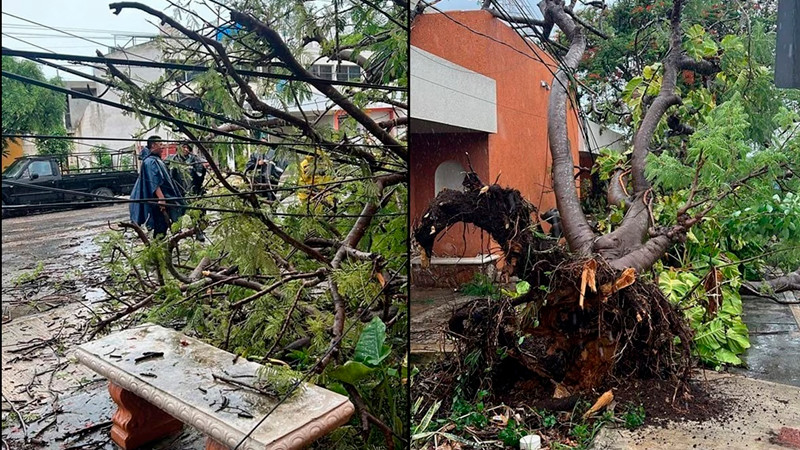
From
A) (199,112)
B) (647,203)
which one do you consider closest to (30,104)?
(199,112)

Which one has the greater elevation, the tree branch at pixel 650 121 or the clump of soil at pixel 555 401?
the tree branch at pixel 650 121

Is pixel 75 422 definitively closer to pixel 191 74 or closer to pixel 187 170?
pixel 187 170

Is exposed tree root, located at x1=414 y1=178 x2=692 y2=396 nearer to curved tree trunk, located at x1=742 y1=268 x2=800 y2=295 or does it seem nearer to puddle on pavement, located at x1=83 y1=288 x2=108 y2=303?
curved tree trunk, located at x1=742 y1=268 x2=800 y2=295

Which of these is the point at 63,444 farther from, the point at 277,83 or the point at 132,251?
the point at 277,83

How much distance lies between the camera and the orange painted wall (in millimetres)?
1045

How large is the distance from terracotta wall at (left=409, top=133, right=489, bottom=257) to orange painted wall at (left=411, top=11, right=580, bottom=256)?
1 centimetres

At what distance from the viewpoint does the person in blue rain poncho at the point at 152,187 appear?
0.77m

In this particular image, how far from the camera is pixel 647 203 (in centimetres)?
194

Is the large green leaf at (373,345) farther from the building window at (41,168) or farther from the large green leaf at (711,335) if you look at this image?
the large green leaf at (711,335)

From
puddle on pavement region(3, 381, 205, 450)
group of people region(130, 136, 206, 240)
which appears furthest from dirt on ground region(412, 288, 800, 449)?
puddle on pavement region(3, 381, 205, 450)

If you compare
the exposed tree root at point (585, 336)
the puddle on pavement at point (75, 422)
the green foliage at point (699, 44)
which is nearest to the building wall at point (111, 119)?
the puddle on pavement at point (75, 422)

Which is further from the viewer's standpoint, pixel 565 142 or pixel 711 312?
pixel 711 312

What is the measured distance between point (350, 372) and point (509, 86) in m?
0.76

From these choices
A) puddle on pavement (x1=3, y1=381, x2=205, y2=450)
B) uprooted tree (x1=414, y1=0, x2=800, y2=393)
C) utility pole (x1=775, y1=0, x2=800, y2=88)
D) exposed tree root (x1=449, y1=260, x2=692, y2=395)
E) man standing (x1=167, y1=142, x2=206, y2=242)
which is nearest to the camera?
puddle on pavement (x1=3, y1=381, x2=205, y2=450)
